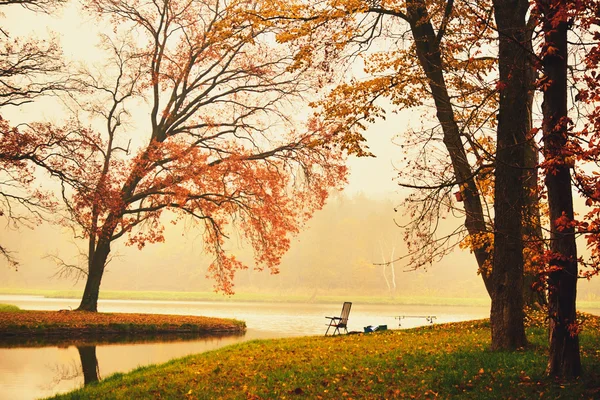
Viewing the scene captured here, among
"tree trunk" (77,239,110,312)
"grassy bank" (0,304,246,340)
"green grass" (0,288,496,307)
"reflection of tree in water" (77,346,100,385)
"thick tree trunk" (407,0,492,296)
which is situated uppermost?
"thick tree trunk" (407,0,492,296)

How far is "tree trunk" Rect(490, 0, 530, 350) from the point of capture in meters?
8.70

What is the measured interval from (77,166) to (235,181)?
5.68 meters

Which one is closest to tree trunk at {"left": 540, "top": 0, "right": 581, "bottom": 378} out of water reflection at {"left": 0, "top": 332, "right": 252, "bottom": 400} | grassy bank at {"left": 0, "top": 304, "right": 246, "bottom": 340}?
water reflection at {"left": 0, "top": 332, "right": 252, "bottom": 400}

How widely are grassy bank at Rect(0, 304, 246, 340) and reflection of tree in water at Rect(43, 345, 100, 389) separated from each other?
165 inches

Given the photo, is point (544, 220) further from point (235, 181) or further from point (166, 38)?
point (166, 38)

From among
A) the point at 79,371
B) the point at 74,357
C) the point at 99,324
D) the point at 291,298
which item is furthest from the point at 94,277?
the point at 291,298

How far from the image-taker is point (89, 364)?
12.0 m

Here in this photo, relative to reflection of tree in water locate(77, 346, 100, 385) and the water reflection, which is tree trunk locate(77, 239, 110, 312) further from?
reflection of tree in water locate(77, 346, 100, 385)

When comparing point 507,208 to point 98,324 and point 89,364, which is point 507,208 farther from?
point 98,324

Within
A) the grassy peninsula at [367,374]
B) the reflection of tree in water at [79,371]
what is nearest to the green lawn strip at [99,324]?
the reflection of tree in water at [79,371]

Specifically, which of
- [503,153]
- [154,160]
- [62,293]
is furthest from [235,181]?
[62,293]

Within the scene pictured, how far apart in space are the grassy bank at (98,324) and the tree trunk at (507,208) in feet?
40.9

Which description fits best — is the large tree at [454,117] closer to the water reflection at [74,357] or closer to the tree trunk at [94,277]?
the water reflection at [74,357]

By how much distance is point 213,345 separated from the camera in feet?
51.3
